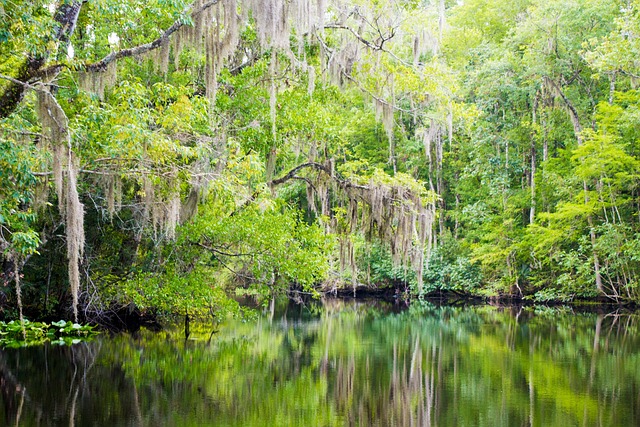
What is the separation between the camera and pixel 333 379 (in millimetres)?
9609

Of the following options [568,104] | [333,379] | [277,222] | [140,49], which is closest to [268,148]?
[277,222]

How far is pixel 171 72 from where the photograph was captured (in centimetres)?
1370

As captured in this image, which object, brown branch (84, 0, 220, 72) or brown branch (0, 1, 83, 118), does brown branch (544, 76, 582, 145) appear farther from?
brown branch (0, 1, 83, 118)

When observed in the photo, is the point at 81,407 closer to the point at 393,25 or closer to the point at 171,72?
the point at 171,72

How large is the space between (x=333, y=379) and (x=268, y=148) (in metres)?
6.26

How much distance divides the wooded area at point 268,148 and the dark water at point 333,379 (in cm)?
132

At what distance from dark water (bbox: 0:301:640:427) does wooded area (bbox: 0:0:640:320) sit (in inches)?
51.8

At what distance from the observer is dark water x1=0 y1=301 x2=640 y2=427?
719 centimetres

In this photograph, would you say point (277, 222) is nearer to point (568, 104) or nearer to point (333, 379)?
point (333, 379)

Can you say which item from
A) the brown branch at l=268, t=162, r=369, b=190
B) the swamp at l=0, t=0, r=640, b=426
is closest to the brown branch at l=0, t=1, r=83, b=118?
the swamp at l=0, t=0, r=640, b=426

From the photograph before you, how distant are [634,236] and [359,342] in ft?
38.2

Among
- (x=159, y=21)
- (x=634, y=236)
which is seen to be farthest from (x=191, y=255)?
(x=634, y=236)

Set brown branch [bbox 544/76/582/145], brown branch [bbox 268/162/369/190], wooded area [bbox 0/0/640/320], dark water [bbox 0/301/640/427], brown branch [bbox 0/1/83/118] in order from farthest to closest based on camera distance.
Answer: brown branch [bbox 544/76/582/145], brown branch [bbox 268/162/369/190], wooded area [bbox 0/0/640/320], brown branch [bbox 0/1/83/118], dark water [bbox 0/301/640/427]

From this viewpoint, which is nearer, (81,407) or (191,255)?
(81,407)
